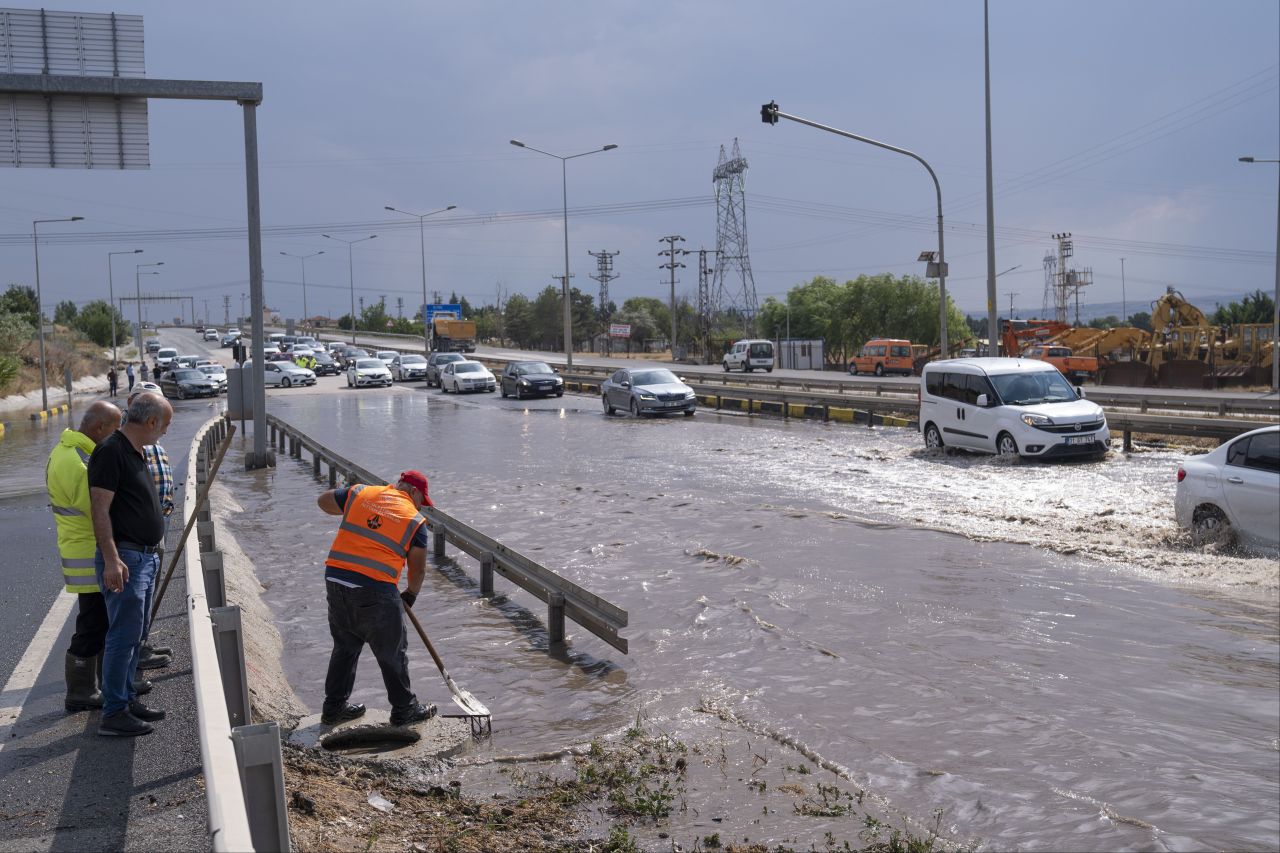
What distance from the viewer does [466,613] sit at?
10375mm

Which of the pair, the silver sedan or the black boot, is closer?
the black boot

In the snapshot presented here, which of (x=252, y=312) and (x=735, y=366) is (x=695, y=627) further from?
(x=735, y=366)

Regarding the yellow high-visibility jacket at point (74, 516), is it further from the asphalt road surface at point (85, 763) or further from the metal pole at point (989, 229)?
the metal pole at point (989, 229)

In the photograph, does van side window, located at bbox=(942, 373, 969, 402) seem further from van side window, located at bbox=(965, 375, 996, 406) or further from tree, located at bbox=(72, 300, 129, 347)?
tree, located at bbox=(72, 300, 129, 347)

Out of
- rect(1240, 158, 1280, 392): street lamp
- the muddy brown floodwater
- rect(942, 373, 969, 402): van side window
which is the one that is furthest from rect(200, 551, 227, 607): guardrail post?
rect(1240, 158, 1280, 392): street lamp

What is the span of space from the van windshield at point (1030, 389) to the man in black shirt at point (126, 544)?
16287 millimetres

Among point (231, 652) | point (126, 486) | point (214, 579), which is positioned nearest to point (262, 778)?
point (231, 652)

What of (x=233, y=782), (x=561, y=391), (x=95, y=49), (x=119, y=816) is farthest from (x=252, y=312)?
(x=561, y=391)

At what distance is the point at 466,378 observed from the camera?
48.4 m

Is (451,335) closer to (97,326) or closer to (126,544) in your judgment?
(97,326)

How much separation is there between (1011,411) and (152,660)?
1564cm

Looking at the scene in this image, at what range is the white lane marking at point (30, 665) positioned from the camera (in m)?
6.17

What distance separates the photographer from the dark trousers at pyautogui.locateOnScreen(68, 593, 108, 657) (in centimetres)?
618

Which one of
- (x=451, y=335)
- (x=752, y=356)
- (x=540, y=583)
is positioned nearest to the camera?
(x=540, y=583)
